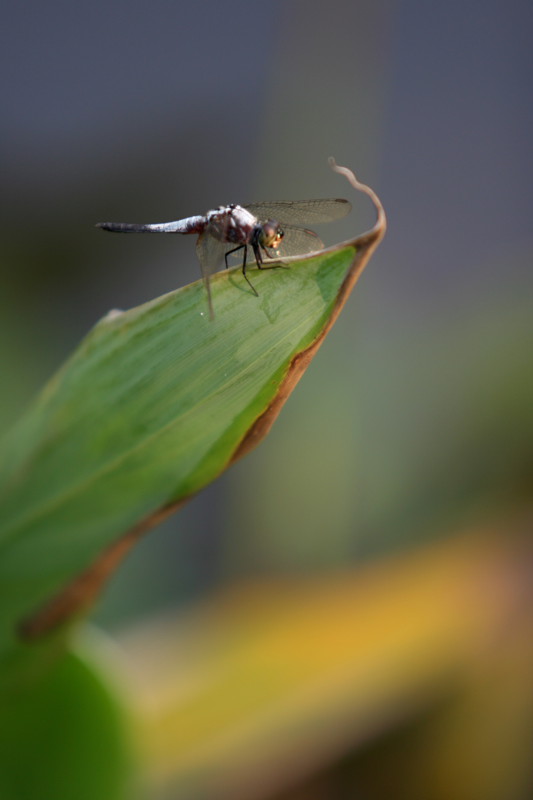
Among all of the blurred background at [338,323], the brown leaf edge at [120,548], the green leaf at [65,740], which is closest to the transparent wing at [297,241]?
the brown leaf edge at [120,548]

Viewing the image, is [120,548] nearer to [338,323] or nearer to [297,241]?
[297,241]

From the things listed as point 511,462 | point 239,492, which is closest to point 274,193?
point 239,492

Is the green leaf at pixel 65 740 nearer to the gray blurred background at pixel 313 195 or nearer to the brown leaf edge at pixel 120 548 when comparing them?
the brown leaf edge at pixel 120 548

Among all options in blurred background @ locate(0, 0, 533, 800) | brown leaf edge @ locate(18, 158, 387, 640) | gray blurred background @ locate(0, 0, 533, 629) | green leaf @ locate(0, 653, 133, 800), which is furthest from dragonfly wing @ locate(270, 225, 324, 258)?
gray blurred background @ locate(0, 0, 533, 629)

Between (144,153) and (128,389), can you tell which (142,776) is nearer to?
(128,389)

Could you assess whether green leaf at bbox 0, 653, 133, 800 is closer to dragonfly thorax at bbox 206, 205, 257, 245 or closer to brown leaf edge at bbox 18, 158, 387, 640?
brown leaf edge at bbox 18, 158, 387, 640
